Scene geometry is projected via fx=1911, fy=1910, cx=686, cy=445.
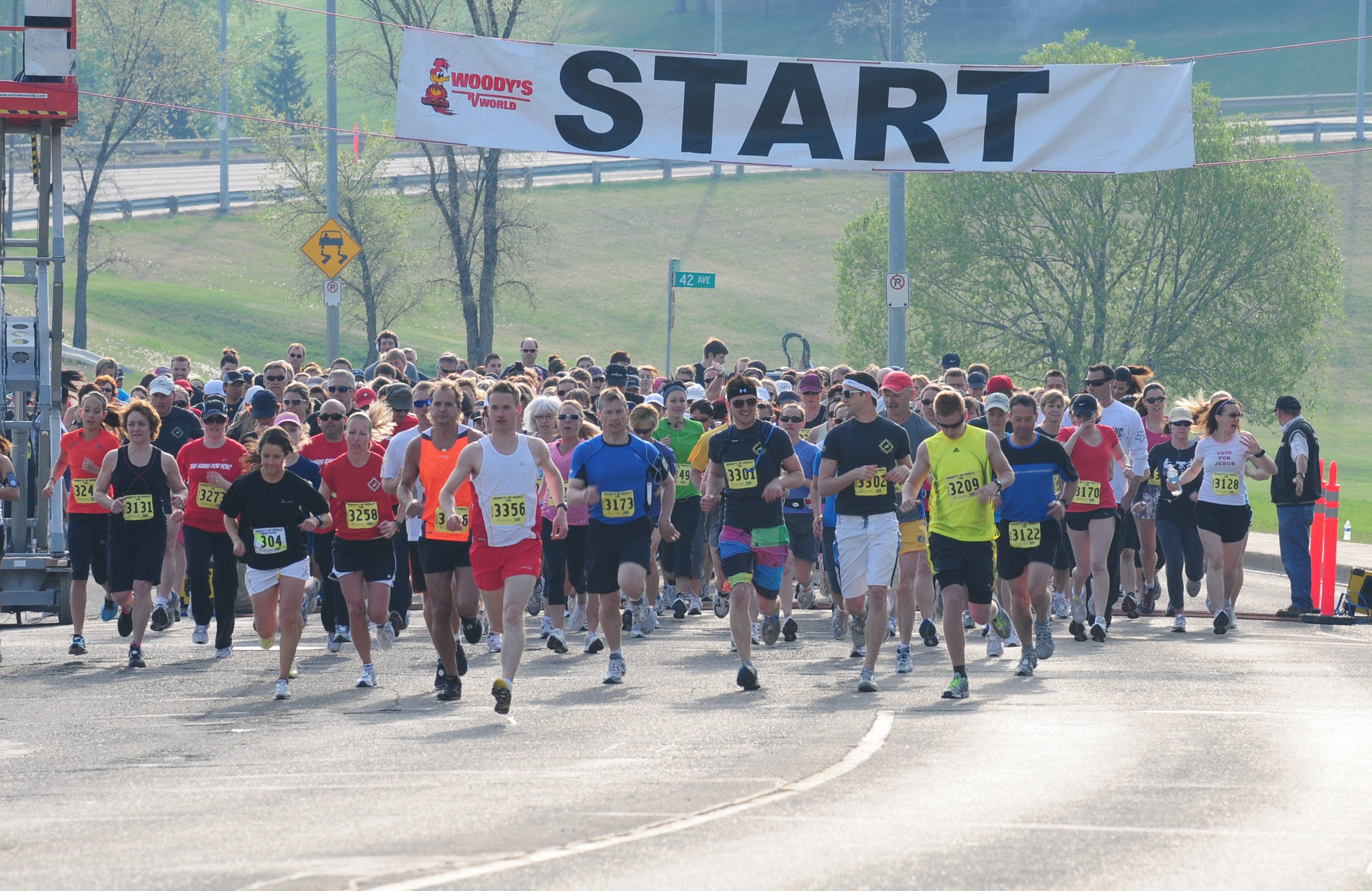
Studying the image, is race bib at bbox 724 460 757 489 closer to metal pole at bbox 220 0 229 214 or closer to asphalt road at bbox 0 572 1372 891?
asphalt road at bbox 0 572 1372 891

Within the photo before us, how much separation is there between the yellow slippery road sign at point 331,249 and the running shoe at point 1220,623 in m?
14.9

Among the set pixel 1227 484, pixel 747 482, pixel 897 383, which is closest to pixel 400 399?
pixel 747 482

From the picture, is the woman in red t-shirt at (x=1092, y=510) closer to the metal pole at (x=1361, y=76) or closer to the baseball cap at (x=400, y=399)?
the baseball cap at (x=400, y=399)

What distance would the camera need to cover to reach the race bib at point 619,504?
13117 millimetres

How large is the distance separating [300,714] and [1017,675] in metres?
5.03

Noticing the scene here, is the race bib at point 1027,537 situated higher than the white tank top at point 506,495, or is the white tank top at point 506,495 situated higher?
the white tank top at point 506,495

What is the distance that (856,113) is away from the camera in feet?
64.5

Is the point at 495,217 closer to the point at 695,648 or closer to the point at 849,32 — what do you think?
the point at 695,648

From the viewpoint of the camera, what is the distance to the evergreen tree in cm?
10138

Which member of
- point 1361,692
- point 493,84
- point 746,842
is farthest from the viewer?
point 493,84

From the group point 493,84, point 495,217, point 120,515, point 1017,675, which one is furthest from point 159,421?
point 495,217

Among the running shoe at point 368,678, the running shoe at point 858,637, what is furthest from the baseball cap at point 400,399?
the running shoe at point 858,637

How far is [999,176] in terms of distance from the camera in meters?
41.7

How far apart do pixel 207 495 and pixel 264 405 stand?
4.05 ft
